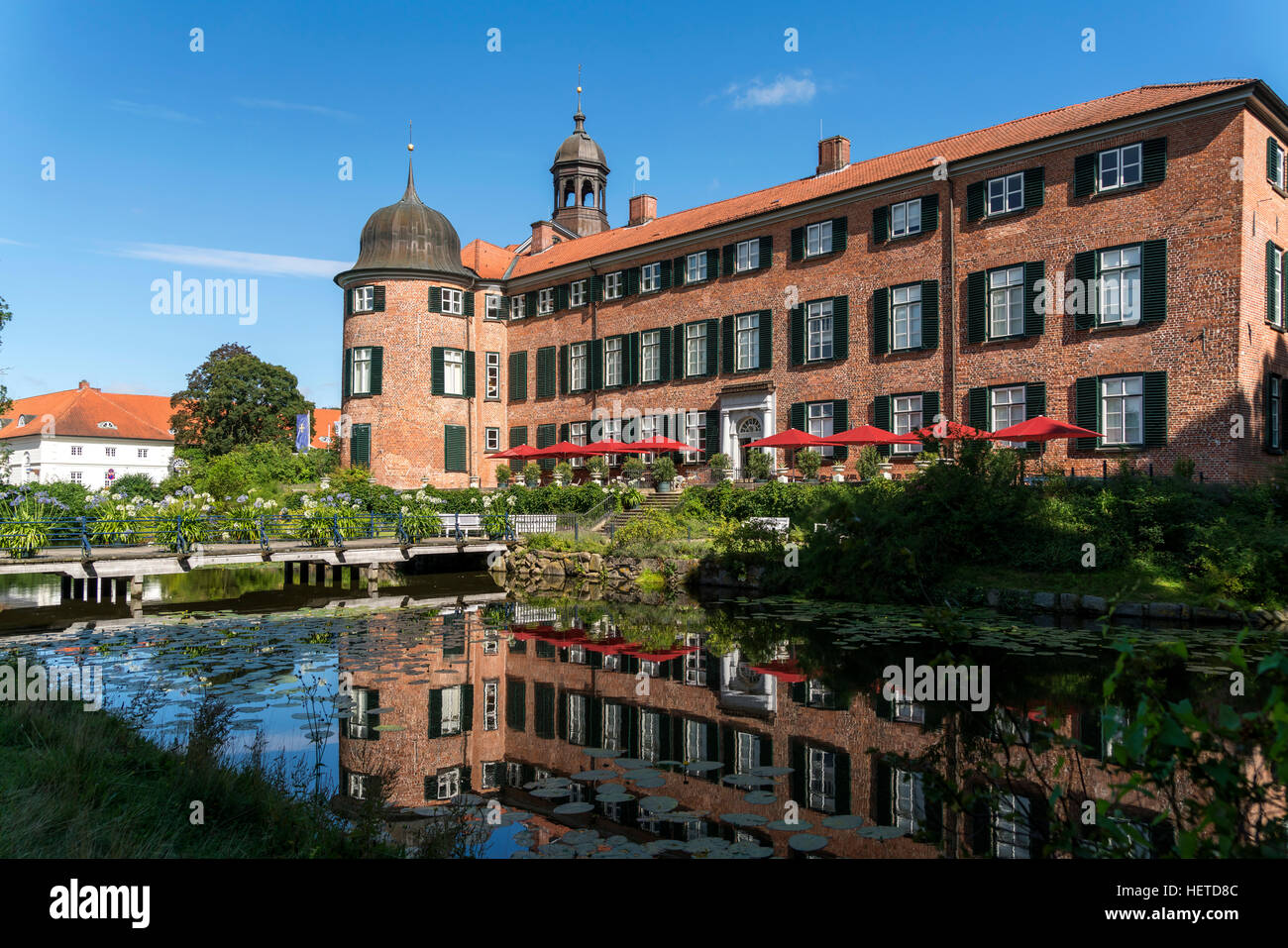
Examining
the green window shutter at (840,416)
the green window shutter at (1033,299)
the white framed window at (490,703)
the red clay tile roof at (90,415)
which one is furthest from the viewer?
the red clay tile roof at (90,415)

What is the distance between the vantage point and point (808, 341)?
25.5m

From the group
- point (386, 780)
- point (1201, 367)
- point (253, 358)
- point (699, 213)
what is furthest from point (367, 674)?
point (253, 358)

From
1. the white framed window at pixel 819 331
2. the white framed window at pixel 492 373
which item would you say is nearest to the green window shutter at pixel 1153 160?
the white framed window at pixel 819 331

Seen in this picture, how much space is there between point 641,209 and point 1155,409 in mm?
22293

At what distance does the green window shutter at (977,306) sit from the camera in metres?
21.7

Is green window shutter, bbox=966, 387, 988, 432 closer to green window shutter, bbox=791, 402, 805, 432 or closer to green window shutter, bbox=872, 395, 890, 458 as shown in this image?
green window shutter, bbox=872, 395, 890, 458

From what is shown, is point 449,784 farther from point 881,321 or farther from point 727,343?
point 727,343

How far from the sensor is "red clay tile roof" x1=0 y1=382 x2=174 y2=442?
60844 millimetres

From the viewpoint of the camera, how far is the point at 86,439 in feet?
200

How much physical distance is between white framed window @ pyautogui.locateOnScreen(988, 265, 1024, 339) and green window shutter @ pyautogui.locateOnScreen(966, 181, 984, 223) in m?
1.62

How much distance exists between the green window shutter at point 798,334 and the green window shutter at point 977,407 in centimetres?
534

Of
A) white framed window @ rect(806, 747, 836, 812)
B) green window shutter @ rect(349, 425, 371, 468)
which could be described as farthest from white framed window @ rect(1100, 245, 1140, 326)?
green window shutter @ rect(349, 425, 371, 468)

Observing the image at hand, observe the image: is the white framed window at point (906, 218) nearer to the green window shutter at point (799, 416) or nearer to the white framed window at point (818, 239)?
the white framed window at point (818, 239)
